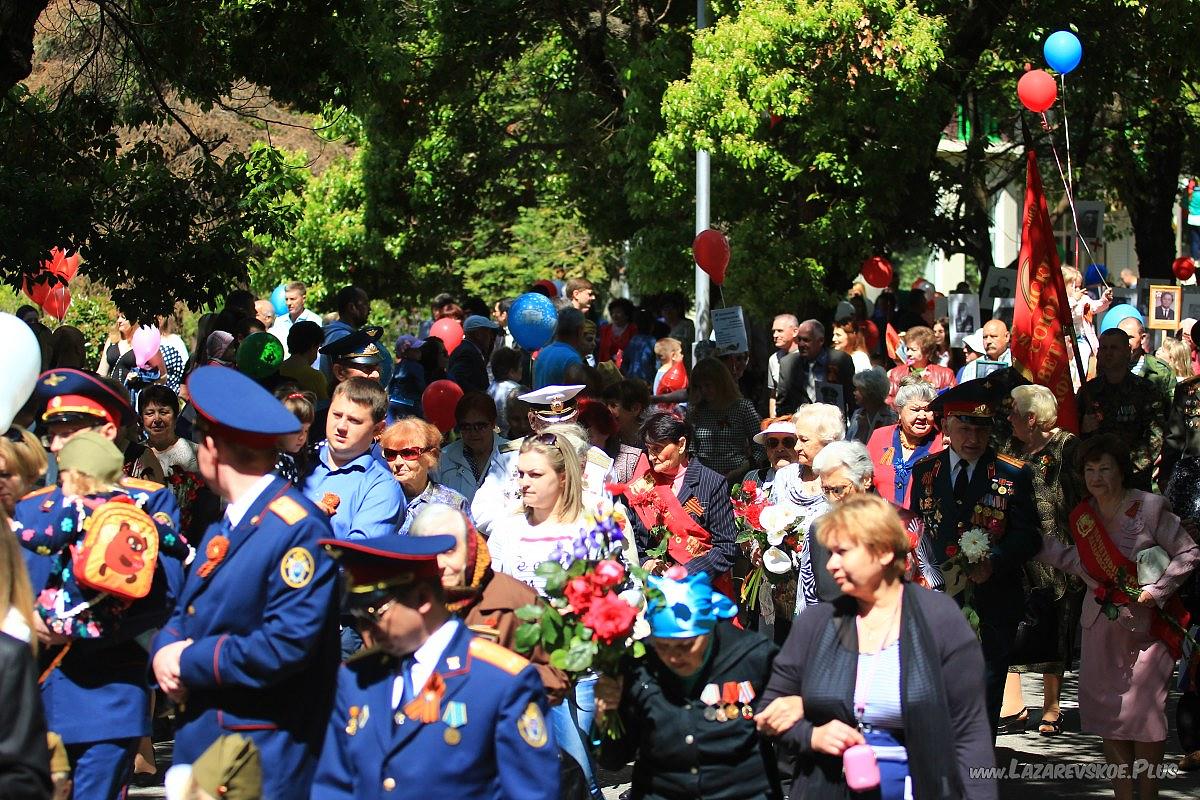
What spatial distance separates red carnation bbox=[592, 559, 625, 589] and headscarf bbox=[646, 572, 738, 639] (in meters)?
0.13

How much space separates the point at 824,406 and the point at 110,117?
5.94m

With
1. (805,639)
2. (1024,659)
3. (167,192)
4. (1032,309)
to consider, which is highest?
(167,192)

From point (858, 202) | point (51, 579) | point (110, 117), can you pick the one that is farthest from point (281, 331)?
point (51, 579)

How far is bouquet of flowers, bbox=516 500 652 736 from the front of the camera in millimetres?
5000

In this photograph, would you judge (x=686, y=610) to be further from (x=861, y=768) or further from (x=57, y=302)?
(x=57, y=302)

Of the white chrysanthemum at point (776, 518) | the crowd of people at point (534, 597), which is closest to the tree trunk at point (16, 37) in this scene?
the crowd of people at point (534, 597)

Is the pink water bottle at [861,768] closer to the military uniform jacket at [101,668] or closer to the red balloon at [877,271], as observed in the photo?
the military uniform jacket at [101,668]

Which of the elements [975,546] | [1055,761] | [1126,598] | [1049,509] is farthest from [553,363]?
[1126,598]

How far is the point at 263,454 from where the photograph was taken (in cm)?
475

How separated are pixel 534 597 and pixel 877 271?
14659 millimetres

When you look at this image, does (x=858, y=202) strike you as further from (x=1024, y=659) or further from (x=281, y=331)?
(x=1024, y=659)

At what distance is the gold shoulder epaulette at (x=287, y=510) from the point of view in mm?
4680

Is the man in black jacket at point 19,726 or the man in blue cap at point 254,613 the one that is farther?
the man in blue cap at point 254,613

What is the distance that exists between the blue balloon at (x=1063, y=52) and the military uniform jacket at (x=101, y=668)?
1209cm
